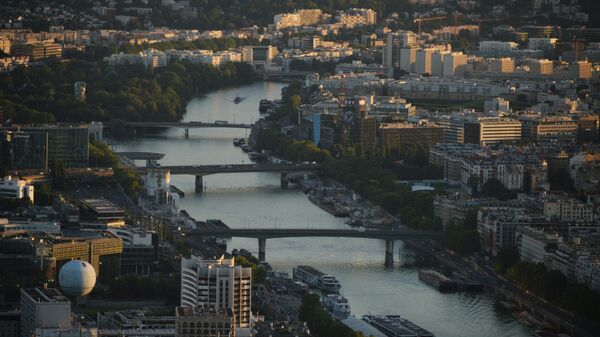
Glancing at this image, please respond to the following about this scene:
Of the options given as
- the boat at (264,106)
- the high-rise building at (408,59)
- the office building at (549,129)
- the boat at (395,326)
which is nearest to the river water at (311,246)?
the boat at (395,326)

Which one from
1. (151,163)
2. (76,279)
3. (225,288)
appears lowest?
(151,163)

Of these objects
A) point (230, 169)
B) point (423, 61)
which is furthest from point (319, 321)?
point (423, 61)

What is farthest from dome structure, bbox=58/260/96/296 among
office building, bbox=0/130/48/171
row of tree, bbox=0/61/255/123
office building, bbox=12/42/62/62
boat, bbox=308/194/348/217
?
office building, bbox=12/42/62/62

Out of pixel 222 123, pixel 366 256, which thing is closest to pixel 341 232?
pixel 366 256

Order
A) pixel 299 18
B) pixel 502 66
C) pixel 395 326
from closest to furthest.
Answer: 1. pixel 395 326
2. pixel 502 66
3. pixel 299 18

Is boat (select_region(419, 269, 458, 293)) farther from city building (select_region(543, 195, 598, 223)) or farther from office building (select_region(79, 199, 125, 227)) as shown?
office building (select_region(79, 199, 125, 227))

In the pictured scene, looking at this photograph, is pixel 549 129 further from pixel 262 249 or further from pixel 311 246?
pixel 262 249

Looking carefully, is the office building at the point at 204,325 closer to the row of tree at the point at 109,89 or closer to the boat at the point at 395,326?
the boat at the point at 395,326
